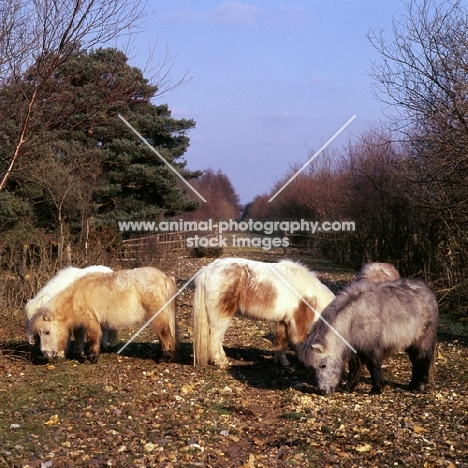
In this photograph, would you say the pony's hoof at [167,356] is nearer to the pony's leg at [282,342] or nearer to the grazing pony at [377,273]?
the pony's leg at [282,342]

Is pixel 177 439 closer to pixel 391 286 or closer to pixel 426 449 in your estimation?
pixel 426 449

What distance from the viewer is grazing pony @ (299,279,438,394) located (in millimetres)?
7344

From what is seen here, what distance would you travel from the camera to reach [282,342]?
29.3 feet

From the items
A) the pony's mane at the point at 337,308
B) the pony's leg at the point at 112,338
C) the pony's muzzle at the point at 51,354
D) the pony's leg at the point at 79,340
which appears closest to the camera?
the pony's mane at the point at 337,308

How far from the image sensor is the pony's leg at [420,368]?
752cm

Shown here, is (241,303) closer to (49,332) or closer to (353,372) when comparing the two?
(353,372)

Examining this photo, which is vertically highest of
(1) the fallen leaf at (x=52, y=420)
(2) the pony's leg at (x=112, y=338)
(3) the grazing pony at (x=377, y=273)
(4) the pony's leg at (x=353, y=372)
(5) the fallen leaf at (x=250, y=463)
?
(3) the grazing pony at (x=377, y=273)

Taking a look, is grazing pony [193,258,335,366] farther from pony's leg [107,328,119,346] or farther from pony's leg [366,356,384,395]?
pony's leg [107,328,119,346]

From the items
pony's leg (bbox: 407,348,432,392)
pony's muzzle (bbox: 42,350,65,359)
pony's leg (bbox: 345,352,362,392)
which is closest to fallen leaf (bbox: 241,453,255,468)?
pony's leg (bbox: 345,352,362,392)

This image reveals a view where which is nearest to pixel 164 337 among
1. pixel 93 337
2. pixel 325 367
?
pixel 93 337

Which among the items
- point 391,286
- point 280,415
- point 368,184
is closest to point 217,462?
point 280,415

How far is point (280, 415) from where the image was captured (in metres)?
6.70

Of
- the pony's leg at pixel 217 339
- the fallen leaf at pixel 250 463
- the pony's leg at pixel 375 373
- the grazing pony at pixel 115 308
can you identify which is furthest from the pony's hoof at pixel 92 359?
the fallen leaf at pixel 250 463

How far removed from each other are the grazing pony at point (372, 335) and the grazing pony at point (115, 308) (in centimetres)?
234
